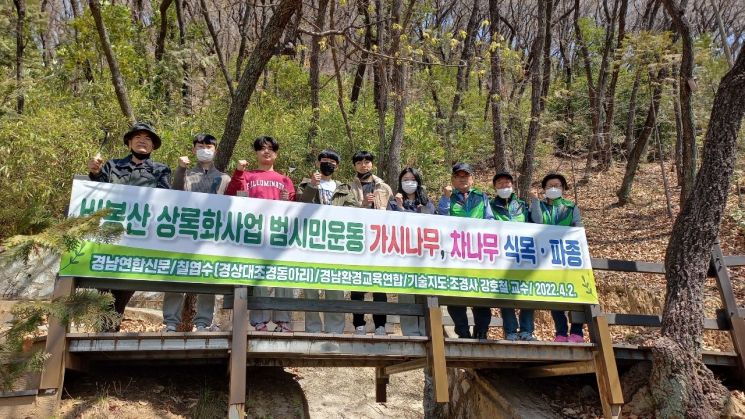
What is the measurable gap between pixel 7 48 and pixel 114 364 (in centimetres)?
1196

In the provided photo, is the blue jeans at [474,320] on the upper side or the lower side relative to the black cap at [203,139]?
lower

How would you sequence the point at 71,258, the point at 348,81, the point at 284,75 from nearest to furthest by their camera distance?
the point at 71,258 → the point at 284,75 → the point at 348,81

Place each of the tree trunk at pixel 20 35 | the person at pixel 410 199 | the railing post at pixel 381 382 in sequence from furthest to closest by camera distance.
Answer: the tree trunk at pixel 20 35 < the railing post at pixel 381 382 < the person at pixel 410 199

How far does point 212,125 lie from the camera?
538 inches

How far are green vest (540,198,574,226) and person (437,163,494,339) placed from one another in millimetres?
695

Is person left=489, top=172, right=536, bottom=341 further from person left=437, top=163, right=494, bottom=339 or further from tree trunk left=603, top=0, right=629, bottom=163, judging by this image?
tree trunk left=603, top=0, right=629, bottom=163

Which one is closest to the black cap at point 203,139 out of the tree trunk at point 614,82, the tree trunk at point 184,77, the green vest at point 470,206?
the green vest at point 470,206

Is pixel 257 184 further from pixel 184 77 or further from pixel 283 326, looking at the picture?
pixel 184 77

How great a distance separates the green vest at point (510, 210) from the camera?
253 inches

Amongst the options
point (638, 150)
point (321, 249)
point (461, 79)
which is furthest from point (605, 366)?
point (461, 79)

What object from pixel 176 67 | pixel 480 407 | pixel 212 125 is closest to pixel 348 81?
pixel 176 67

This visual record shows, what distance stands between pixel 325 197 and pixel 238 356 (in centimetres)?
207

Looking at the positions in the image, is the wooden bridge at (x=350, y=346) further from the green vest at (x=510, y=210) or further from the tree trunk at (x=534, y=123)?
the tree trunk at (x=534, y=123)

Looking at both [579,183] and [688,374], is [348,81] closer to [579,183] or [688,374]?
[579,183]
